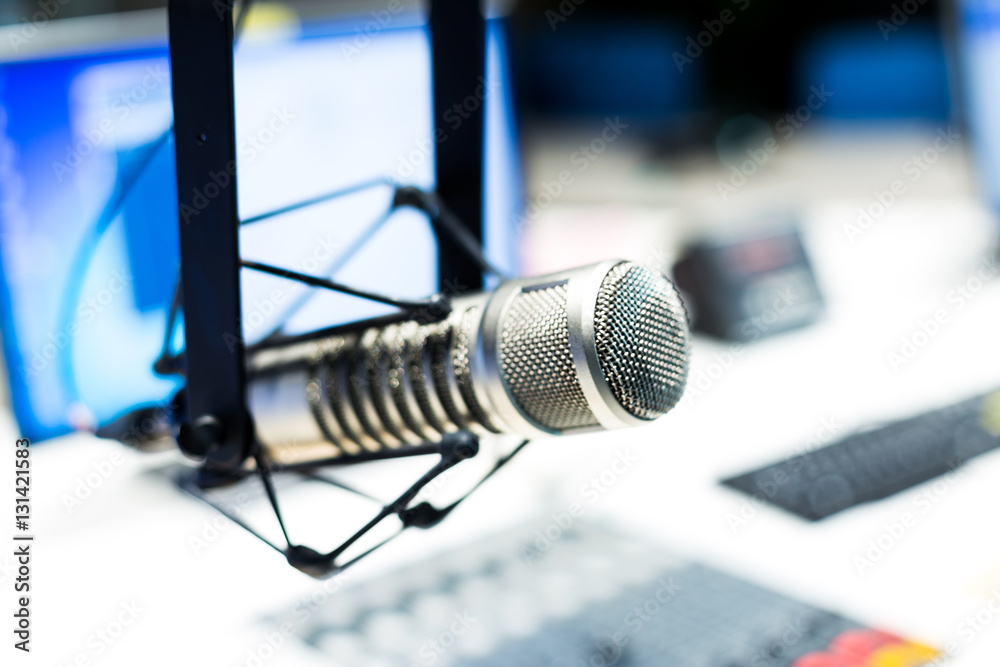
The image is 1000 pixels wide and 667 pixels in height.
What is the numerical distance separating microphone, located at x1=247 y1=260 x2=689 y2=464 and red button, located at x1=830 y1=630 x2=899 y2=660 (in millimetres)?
295

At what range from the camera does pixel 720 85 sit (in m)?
3.27

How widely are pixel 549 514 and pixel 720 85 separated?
2.64 metres

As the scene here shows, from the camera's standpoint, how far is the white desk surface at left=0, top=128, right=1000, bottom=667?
78 cm

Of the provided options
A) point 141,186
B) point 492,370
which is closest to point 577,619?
point 492,370

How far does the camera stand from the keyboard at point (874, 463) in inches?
37.2

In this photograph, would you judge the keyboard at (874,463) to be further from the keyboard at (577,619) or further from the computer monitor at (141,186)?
the computer monitor at (141,186)

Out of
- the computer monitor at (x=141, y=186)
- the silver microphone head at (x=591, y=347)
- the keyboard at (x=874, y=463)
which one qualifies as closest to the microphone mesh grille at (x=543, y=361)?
the silver microphone head at (x=591, y=347)

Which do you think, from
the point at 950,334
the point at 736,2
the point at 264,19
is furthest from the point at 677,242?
the point at 736,2

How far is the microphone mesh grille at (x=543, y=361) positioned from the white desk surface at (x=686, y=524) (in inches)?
12.6

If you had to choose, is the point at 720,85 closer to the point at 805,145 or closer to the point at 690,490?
the point at 805,145

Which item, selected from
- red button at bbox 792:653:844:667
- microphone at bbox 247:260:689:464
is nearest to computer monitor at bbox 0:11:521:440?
microphone at bbox 247:260:689:464

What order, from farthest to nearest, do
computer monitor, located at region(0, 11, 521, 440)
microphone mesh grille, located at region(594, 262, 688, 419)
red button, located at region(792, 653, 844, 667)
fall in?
computer monitor, located at region(0, 11, 521, 440)
red button, located at region(792, 653, 844, 667)
microphone mesh grille, located at region(594, 262, 688, 419)

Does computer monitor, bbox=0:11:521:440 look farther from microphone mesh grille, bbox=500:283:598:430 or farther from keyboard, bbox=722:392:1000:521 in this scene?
keyboard, bbox=722:392:1000:521

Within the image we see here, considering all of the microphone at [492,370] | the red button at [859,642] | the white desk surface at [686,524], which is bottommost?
the white desk surface at [686,524]
